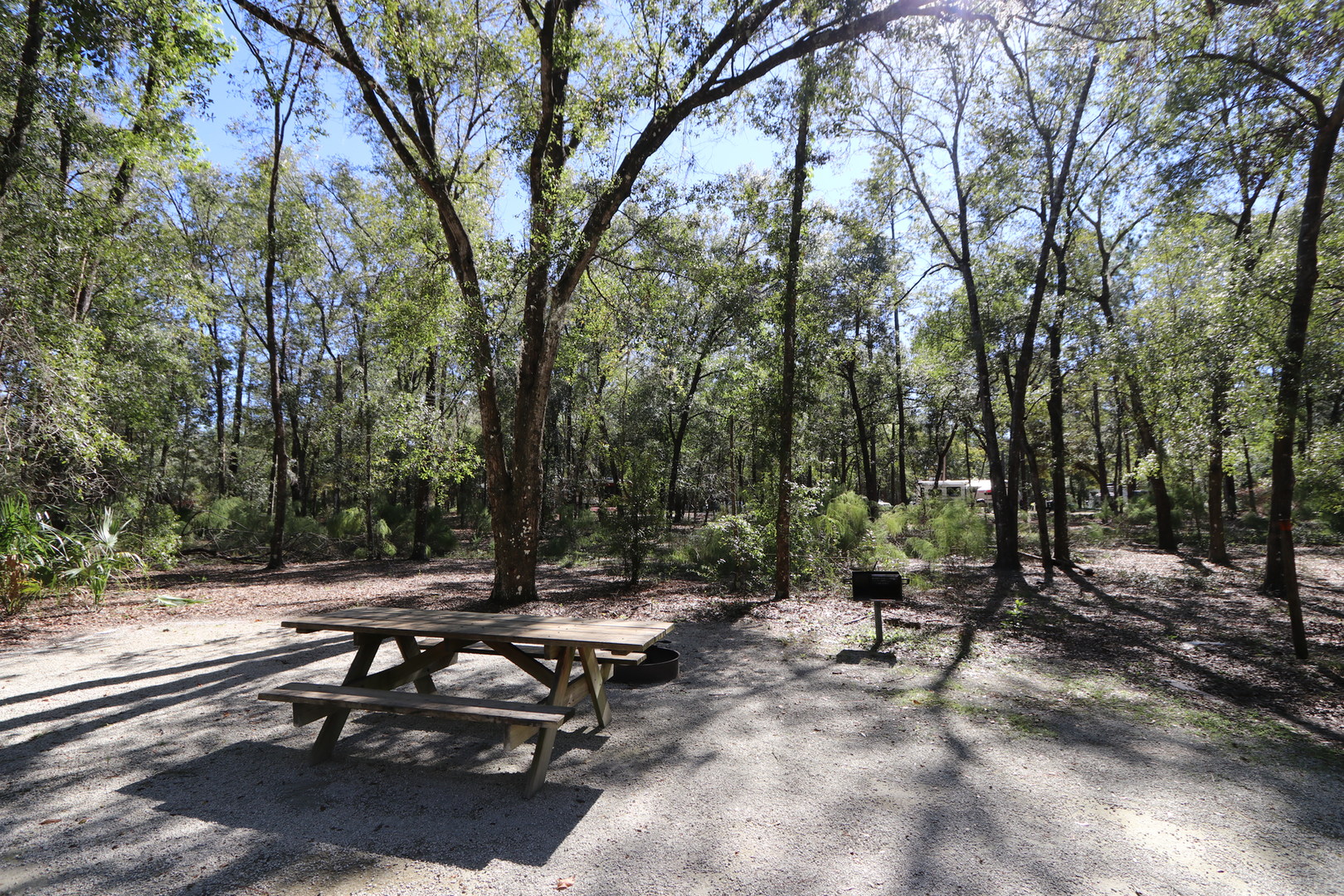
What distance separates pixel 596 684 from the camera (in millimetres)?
4055

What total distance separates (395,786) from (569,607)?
18.2 feet

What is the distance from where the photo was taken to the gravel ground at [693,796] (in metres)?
2.56

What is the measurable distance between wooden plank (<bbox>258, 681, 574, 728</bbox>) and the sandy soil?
448 mm

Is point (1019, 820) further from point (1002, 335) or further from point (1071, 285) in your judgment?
point (1071, 285)

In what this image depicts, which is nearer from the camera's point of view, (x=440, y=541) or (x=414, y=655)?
(x=414, y=655)

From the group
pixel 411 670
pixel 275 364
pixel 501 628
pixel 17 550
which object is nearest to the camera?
pixel 501 628

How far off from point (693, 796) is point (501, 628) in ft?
5.06

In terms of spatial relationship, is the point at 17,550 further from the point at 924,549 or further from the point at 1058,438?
the point at 1058,438

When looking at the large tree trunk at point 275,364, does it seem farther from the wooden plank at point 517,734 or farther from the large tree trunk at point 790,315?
the wooden plank at point 517,734

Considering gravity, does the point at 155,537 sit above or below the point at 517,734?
above

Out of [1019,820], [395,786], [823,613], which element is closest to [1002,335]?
[823,613]

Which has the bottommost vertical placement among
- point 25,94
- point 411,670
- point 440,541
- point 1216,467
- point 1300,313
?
point 440,541

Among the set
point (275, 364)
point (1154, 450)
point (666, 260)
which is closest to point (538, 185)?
point (666, 260)

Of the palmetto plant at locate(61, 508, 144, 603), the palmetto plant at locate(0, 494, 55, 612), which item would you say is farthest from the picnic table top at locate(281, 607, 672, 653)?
the palmetto plant at locate(61, 508, 144, 603)
